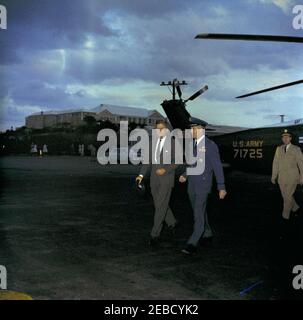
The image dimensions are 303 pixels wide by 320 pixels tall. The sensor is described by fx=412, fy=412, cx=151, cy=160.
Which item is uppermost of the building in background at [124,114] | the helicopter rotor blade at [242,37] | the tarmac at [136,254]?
the building in background at [124,114]

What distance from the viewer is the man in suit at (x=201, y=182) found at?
5.77 meters

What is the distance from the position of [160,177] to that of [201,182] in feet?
2.33

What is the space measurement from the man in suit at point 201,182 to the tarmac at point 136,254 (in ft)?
0.95

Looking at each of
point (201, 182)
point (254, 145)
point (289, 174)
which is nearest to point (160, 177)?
point (201, 182)

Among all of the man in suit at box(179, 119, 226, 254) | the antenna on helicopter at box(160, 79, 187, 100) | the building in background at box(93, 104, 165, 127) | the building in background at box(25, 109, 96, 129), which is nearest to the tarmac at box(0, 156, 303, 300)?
the man in suit at box(179, 119, 226, 254)

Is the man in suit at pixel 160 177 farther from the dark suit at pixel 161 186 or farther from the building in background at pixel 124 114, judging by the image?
the building in background at pixel 124 114

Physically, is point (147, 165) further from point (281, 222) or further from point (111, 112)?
point (111, 112)

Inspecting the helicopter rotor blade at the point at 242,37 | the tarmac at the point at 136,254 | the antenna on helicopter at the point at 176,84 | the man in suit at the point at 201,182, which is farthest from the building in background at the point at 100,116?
the man in suit at the point at 201,182

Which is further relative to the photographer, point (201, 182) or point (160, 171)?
point (160, 171)

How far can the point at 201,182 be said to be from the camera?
5.88 m

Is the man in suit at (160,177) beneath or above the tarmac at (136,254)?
above

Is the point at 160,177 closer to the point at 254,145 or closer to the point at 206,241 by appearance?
the point at 206,241
